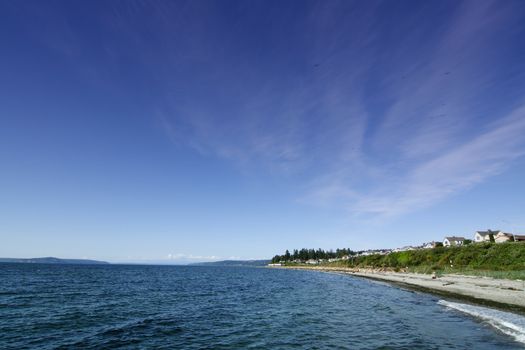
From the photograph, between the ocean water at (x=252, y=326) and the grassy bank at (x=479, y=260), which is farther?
the grassy bank at (x=479, y=260)

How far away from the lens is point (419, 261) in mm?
119875

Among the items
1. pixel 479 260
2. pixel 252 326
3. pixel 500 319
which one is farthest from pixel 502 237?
pixel 252 326

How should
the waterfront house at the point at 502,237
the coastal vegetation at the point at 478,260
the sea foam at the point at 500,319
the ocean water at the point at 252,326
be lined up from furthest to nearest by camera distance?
the waterfront house at the point at 502,237
the coastal vegetation at the point at 478,260
the sea foam at the point at 500,319
the ocean water at the point at 252,326

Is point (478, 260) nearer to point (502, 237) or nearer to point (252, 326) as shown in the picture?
point (502, 237)

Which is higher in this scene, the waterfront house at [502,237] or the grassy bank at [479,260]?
the waterfront house at [502,237]

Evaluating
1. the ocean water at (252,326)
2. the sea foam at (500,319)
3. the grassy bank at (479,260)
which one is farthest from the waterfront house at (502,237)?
the sea foam at (500,319)

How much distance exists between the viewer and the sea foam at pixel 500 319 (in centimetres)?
2304

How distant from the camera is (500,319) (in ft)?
90.4

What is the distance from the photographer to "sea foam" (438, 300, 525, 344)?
75.6 feet

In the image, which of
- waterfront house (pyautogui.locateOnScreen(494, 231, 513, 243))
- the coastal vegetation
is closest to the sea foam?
the coastal vegetation

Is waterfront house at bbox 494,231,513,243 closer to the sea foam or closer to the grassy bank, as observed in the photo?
the grassy bank

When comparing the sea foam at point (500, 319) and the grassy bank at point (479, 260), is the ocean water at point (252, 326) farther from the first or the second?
the grassy bank at point (479, 260)

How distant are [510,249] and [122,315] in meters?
89.7

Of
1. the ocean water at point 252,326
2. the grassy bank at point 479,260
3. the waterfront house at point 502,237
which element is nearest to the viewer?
the ocean water at point 252,326
